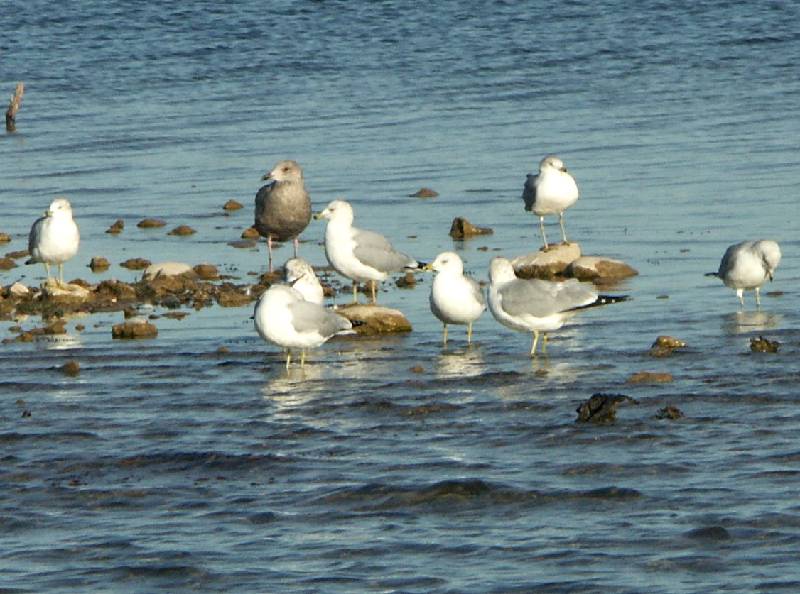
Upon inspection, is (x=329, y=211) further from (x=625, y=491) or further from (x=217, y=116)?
(x=217, y=116)

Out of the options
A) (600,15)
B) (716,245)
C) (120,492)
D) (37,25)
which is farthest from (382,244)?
(37,25)

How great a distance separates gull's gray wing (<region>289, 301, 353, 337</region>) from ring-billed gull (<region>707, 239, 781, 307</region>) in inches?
137

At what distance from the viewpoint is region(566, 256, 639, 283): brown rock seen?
647 inches

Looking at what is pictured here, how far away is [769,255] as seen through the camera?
15.1 m

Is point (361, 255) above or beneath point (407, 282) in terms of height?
above

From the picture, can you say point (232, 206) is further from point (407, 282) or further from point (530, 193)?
point (407, 282)

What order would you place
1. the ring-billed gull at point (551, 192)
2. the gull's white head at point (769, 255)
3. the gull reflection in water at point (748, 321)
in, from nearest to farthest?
the gull reflection in water at point (748, 321) < the gull's white head at point (769, 255) < the ring-billed gull at point (551, 192)

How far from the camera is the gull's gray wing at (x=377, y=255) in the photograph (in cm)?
1576

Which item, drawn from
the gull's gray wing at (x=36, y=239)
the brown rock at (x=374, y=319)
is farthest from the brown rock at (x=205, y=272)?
the brown rock at (x=374, y=319)

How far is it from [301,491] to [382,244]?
604 cm

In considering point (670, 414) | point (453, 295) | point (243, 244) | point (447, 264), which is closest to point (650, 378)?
point (670, 414)

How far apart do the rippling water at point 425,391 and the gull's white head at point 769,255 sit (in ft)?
1.03

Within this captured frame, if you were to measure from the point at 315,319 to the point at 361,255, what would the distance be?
2473mm

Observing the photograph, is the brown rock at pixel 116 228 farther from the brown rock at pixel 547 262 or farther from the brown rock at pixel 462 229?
the brown rock at pixel 547 262
